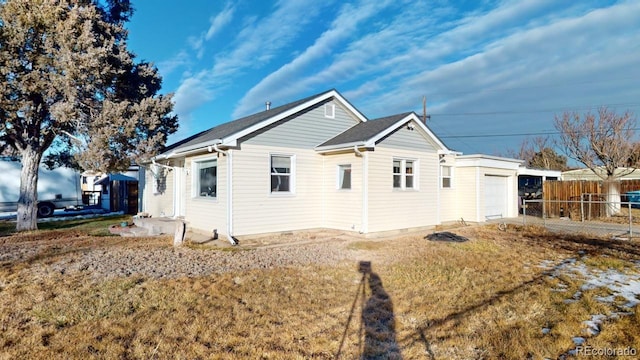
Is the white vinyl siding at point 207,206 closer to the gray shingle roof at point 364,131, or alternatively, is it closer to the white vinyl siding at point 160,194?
the white vinyl siding at point 160,194

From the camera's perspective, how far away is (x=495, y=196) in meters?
17.0

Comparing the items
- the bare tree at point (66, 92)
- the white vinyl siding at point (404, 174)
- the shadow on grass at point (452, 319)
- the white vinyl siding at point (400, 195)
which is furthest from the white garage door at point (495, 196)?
the bare tree at point (66, 92)

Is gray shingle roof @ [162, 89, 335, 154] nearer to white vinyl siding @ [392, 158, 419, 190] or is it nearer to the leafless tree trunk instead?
white vinyl siding @ [392, 158, 419, 190]

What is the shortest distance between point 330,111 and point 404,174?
3.57 meters

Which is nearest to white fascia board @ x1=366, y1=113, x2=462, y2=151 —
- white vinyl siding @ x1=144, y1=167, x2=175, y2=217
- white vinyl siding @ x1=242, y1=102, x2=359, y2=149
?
white vinyl siding @ x1=242, y1=102, x2=359, y2=149

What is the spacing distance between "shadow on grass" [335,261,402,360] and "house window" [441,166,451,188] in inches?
410

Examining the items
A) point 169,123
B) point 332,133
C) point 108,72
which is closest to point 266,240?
point 332,133

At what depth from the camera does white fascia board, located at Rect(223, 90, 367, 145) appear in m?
10.1

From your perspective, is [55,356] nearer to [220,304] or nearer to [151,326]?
[151,326]

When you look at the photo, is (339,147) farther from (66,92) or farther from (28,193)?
(28,193)

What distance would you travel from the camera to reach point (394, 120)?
12.2 m

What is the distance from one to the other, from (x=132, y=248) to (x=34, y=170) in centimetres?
738

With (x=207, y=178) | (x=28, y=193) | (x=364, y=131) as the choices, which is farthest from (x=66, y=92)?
(x=364, y=131)

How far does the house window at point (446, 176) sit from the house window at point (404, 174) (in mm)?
3282
